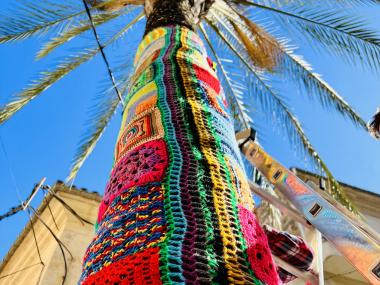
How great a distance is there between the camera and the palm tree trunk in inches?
39.5

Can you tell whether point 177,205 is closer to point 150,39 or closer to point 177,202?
point 177,202

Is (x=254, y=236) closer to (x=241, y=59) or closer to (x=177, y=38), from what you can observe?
(x=177, y=38)

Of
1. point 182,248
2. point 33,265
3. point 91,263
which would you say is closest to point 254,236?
point 182,248

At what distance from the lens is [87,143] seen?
5.80 metres

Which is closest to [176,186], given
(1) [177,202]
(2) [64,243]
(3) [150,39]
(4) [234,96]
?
(1) [177,202]

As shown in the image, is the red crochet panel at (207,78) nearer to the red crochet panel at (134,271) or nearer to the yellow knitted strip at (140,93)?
the yellow knitted strip at (140,93)

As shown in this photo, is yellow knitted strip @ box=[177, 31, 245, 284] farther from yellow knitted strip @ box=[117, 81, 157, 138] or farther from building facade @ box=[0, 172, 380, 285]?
building facade @ box=[0, 172, 380, 285]

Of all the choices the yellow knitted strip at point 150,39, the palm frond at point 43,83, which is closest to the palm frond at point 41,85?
the palm frond at point 43,83

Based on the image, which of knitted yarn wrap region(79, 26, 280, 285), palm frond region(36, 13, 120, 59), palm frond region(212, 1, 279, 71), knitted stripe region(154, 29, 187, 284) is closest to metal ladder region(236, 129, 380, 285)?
knitted yarn wrap region(79, 26, 280, 285)

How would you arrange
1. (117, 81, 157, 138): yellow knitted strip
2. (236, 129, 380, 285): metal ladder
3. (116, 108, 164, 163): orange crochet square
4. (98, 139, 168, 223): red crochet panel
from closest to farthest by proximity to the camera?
(98, 139, 168, 223): red crochet panel → (236, 129, 380, 285): metal ladder → (116, 108, 164, 163): orange crochet square → (117, 81, 157, 138): yellow knitted strip

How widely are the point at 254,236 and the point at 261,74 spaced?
517 centimetres

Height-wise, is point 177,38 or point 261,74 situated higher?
point 177,38

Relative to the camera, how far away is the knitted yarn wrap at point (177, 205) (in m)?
1.00

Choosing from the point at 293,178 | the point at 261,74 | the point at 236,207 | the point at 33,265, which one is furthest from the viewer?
the point at 33,265
